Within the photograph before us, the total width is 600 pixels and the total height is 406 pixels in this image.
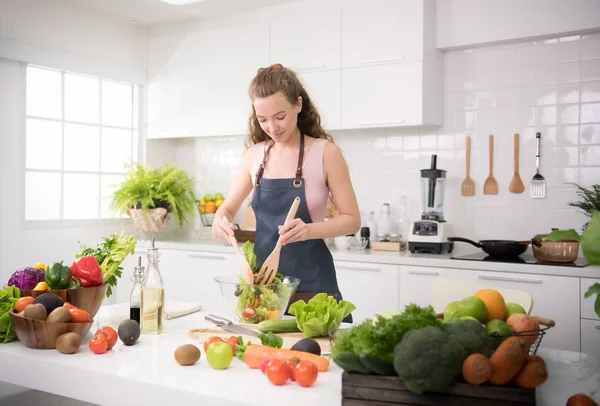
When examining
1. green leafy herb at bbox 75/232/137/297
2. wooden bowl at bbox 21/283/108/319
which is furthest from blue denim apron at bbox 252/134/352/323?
wooden bowl at bbox 21/283/108/319

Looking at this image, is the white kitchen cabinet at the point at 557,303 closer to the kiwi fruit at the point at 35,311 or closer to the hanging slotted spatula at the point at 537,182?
the hanging slotted spatula at the point at 537,182

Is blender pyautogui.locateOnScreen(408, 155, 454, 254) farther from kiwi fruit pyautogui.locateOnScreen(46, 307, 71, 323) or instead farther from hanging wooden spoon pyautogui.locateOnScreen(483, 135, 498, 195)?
kiwi fruit pyautogui.locateOnScreen(46, 307, 71, 323)

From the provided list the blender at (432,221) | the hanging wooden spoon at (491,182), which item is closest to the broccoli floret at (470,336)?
the blender at (432,221)

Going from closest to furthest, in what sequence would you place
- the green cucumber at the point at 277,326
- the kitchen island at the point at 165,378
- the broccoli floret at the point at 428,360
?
the broccoli floret at the point at 428,360 → the kitchen island at the point at 165,378 → the green cucumber at the point at 277,326

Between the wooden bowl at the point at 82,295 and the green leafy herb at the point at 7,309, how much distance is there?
3cm

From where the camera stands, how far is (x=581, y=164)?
3.67m

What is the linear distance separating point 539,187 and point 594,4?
1.09 m

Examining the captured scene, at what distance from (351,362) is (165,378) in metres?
0.48

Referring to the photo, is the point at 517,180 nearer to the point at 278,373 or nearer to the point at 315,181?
the point at 315,181

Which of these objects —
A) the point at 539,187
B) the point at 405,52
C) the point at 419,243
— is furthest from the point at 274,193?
the point at 539,187

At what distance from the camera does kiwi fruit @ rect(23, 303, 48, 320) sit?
65.4 inches

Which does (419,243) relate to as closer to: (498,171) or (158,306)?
(498,171)

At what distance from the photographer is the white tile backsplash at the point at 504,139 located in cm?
368

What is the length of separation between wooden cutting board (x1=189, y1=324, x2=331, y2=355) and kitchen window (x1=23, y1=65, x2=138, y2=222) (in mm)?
2896
